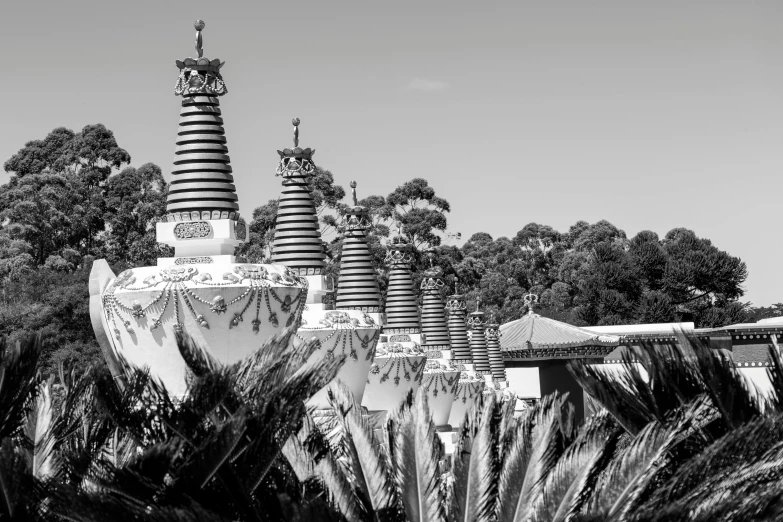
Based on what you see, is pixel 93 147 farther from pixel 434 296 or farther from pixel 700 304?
pixel 700 304

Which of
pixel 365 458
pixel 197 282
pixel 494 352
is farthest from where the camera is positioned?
pixel 494 352

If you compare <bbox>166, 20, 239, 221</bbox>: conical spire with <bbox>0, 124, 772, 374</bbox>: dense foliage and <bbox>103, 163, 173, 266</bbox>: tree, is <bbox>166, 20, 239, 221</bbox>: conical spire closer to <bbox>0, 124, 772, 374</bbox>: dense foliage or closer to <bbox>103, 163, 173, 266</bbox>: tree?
<bbox>0, 124, 772, 374</bbox>: dense foliage

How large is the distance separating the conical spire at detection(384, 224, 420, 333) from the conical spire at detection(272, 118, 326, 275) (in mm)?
8766

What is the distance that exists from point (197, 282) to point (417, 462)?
5764 mm

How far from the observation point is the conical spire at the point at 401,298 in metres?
29.0

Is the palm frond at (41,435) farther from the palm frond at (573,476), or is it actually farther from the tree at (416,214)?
the tree at (416,214)

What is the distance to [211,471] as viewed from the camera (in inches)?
316

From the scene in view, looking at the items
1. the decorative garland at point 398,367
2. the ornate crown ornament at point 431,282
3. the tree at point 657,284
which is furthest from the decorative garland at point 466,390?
the tree at point 657,284

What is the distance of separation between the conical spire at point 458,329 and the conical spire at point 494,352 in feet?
16.7

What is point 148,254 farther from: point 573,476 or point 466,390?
point 573,476

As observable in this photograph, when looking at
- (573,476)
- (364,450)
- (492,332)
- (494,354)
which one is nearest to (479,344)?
(492,332)

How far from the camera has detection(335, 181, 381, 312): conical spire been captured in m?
24.1

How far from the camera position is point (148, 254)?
48.8m

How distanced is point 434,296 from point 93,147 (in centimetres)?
2656
